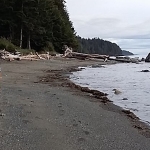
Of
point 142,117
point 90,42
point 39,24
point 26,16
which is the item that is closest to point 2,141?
point 142,117

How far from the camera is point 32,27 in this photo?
3984cm

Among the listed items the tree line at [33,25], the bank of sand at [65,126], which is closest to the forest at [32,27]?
the tree line at [33,25]

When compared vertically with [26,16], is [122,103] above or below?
below

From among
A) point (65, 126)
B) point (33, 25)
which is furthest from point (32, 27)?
point (65, 126)

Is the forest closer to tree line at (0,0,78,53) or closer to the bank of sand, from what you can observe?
tree line at (0,0,78,53)

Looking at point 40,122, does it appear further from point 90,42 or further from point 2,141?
point 90,42

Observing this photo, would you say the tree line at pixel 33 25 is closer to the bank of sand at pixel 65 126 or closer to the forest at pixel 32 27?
the forest at pixel 32 27

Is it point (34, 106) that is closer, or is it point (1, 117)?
point (1, 117)

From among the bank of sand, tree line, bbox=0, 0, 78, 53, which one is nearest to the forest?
tree line, bbox=0, 0, 78, 53

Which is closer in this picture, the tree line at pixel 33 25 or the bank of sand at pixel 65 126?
the bank of sand at pixel 65 126

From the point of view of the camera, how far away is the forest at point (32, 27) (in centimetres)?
3816

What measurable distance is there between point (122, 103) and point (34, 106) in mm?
4007

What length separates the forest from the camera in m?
38.2

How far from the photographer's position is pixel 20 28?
41000 millimetres
